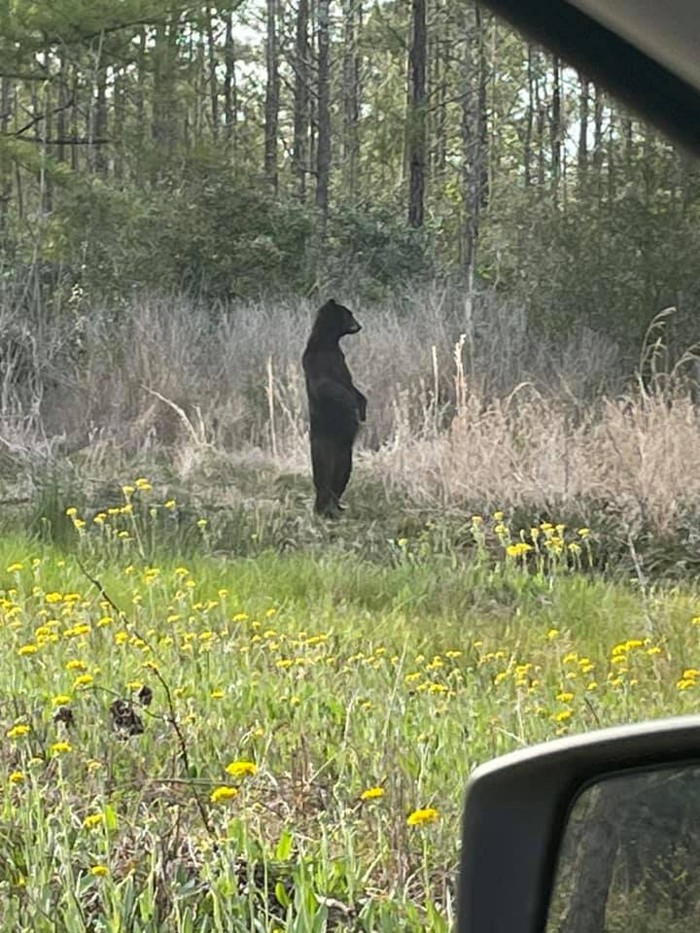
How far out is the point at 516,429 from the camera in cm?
184

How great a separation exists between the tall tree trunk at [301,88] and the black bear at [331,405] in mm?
205

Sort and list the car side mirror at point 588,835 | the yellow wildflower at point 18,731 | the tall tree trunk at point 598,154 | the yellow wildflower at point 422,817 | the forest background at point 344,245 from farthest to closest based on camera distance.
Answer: the forest background at point 344,245
the tall tree trunk at point 598,154
the yellow wildflower at point 18,731
the yellow wildflower at point 422,817
the car side mirror at point 588,835

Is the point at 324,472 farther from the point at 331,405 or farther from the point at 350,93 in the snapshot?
the point at 350,93

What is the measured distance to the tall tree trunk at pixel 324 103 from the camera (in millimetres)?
1854

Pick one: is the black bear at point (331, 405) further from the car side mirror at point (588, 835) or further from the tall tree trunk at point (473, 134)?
the car side mirror at point (588, 835)

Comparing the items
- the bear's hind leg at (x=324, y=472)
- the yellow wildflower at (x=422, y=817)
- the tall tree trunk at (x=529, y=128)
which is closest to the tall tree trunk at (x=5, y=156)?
the bear's hind leg at (x=324, y=472)

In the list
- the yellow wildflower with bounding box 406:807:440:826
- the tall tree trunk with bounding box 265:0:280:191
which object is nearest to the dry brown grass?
the tall tree trunk with bounding box 265:0:280:191

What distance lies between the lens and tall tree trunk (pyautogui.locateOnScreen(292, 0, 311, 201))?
1848 mm

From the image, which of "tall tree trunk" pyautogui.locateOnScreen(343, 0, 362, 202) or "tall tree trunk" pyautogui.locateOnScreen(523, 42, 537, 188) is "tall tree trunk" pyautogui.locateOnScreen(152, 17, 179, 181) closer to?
"tall tree trunk" pyautogui.locateOnScreen(343, 0, 362, 202)

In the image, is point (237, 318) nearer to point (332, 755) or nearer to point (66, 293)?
point (66, 293)

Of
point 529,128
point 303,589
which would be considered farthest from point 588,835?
point 529,128

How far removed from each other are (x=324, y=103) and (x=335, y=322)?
11.3 inches

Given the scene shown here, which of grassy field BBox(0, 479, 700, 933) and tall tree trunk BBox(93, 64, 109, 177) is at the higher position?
tall tree trunk BBox(93, 64, 109, 177)

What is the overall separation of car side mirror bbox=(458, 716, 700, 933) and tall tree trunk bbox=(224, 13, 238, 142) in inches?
57.4
